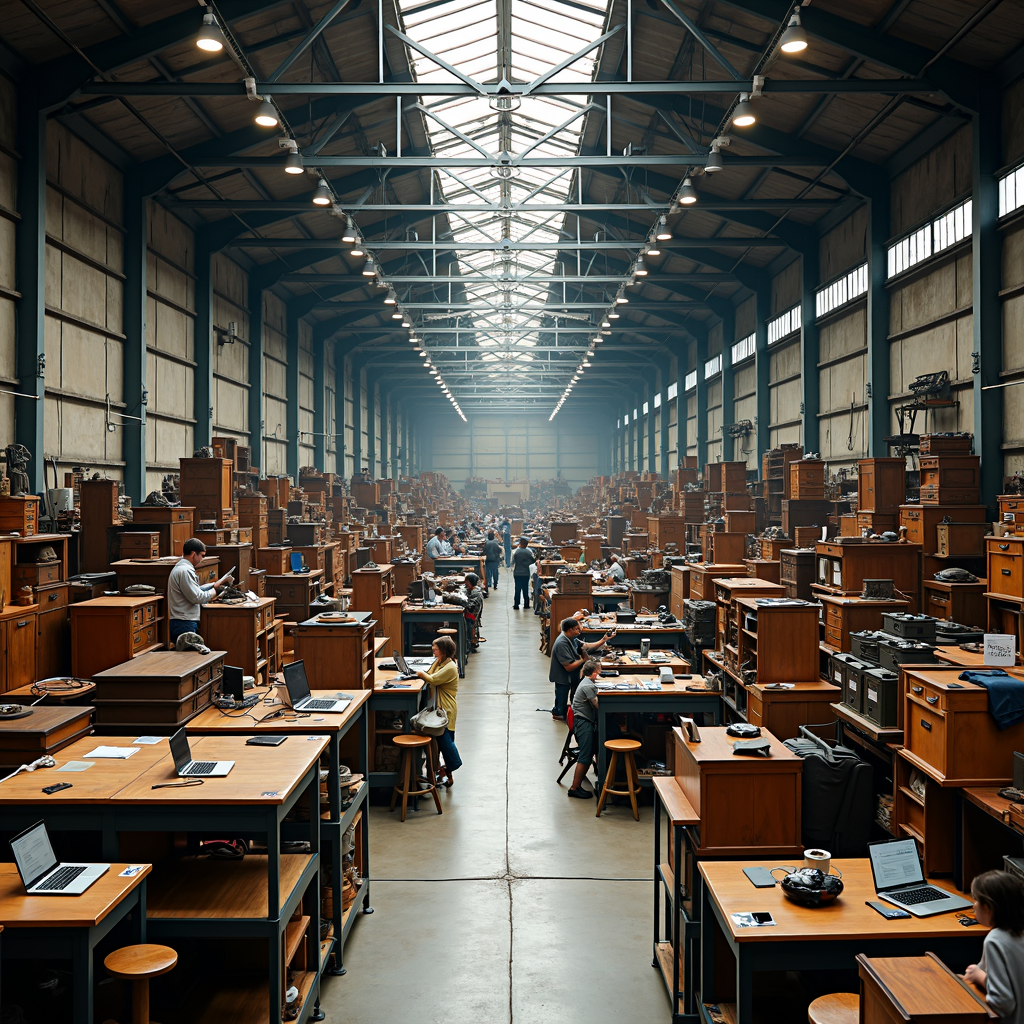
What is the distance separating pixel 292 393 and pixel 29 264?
1276 cm

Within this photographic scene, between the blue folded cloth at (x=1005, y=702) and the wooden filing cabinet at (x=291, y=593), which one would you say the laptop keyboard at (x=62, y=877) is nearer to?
the blue folded cloth at (x=1005, y=702)

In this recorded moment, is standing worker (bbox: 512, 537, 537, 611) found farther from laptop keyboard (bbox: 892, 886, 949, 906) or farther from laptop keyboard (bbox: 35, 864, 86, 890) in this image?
laptop keyboard (bbox: 35, 864, 86, 890)

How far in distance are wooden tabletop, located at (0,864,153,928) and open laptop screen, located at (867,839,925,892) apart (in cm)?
368

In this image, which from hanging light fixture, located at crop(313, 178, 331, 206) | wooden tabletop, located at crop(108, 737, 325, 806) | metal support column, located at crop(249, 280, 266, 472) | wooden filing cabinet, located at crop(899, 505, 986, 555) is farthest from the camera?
metal support column, located at crop(249, 280, 266, 472)

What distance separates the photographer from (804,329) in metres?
17.9

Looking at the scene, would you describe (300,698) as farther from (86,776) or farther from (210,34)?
(210,34)

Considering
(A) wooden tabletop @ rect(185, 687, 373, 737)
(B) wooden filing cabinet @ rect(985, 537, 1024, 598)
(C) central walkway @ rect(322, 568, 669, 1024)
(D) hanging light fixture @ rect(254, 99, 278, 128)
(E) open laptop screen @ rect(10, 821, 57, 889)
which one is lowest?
(C) central walkway @ rect(322, 568, 669, 1024)

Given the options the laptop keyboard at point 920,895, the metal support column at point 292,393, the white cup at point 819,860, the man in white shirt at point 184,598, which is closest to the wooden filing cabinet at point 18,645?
the man in white shirt at point 184,598

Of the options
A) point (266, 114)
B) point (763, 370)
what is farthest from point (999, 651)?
point (763, 370)

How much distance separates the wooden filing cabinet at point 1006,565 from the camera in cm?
890

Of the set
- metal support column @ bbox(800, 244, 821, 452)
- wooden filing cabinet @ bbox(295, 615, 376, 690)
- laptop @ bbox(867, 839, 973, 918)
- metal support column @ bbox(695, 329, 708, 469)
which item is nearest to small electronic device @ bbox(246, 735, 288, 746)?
wooden filing cabinet @ bbox(295, 615, 376, 690)

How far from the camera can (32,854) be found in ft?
12.8

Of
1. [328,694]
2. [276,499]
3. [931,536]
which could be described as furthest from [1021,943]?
[276,499]

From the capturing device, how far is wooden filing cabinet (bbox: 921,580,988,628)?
33.3ft
